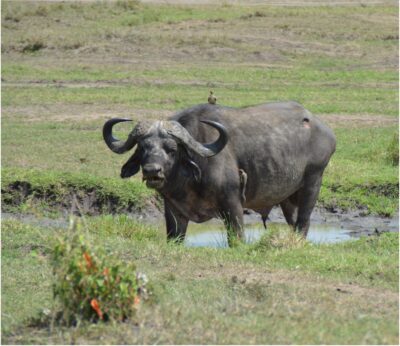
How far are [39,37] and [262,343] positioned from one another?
2433 cm

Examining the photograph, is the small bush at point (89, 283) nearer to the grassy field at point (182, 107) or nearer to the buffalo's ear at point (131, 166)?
the grassy field at point (182, 107)

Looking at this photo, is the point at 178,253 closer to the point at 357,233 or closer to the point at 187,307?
the point at 187,307

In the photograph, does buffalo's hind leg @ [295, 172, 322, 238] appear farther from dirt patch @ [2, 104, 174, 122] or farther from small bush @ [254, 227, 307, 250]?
dirt patch @ [2, 104, 174, 122]

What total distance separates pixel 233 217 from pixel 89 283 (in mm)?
3696

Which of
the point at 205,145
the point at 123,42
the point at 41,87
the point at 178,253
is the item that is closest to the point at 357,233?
the point at 205,145

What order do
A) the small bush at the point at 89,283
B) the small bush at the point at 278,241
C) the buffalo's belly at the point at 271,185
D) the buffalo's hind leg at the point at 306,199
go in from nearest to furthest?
the small bush at the point at 89,283 < the small bush at the point at 278,241 < the buffalo's belly at the point at 271,185 < the buffalo's hind leg at the point at 306,199

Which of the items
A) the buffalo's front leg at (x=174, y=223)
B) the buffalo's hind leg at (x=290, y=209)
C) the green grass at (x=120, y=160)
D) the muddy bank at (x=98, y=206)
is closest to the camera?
the buffalo's front leg at (x=174, y=223)

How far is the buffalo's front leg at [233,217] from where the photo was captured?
388 inches

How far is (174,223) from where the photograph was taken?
10.2 metres

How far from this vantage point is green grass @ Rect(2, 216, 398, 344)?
20.4 ft

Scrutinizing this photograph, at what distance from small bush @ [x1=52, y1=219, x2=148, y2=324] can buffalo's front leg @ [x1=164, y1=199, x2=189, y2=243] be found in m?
3.63

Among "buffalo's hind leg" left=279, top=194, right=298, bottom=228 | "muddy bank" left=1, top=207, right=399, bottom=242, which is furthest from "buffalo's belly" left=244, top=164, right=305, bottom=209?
"muddy bank" left=1, top=207, right=399, bottom=242

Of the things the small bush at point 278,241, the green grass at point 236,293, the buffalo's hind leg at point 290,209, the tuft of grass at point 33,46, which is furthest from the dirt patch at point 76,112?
the small bush at point 278,241

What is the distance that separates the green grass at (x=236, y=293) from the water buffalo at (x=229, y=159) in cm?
59
